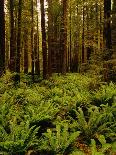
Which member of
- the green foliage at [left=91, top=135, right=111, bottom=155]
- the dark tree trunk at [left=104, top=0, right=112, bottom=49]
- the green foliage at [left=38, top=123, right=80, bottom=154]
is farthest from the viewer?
the dark tree trunk at [left=104, top=0, right=112, bottom=49]

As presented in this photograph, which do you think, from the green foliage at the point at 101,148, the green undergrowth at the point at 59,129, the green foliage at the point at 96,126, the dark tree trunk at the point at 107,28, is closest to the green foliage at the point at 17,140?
the green undergrowth at the point at 59,129

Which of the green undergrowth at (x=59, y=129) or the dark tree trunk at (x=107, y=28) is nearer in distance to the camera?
the green undergrowth at (x=59, y=129)

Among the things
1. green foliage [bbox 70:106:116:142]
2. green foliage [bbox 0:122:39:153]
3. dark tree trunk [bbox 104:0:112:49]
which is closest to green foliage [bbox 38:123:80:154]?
green foliage [bbox 0:122:39:153]

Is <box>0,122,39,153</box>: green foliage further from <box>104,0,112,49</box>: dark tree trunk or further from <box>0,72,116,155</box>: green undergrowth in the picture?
<box>104,0,112,49</box>: dark tree trunk

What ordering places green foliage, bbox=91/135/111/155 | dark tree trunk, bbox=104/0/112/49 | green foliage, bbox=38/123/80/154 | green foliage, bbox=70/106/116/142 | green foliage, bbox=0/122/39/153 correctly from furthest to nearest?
dark tree trunk, bbox=104/0/112/49 < green foliage, bbox=70/106/116/142 < green foliage, bbox=38/123/80/154 < green foliage, bbox=0/122/39/153 < green foliage, bbox=91/135/111/155

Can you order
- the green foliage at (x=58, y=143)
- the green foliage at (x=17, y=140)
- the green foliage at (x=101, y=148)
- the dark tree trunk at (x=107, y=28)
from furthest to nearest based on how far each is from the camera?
the dark tree trunk at (x=107, y=28) → the green foliage at (x=58, y=143) → the green foliage at (x=17, y=140) → the green foliage at (x=101, y=148)

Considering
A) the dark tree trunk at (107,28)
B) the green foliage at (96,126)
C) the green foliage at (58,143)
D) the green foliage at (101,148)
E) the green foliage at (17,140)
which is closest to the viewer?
the green foliage at (101,148)

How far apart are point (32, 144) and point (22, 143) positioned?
0.80 feet

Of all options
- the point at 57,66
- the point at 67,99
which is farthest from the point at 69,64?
the point at 67,99

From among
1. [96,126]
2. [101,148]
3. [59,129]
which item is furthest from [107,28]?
[101,148]

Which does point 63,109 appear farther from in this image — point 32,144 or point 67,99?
point 32,144

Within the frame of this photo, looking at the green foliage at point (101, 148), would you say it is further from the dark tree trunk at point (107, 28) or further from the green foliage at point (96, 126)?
the dark tree trunk at point (107, 28)

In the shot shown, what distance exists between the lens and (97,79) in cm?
1387

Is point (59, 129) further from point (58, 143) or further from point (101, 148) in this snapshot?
point (101, 148)
